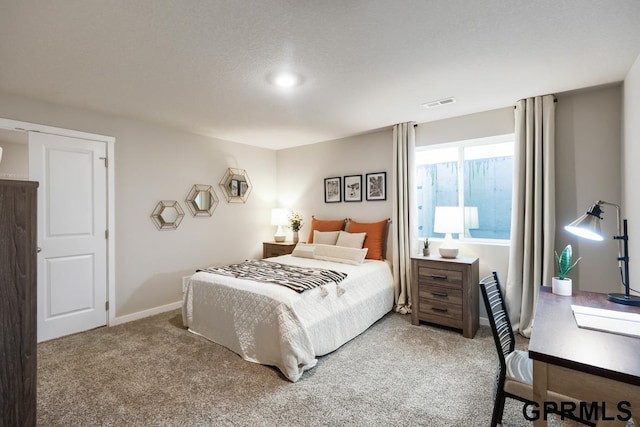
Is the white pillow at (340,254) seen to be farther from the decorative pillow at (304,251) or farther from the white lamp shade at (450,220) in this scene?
the white lamp shade at (450,220)

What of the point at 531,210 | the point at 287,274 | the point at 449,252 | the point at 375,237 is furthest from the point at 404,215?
the point at 287,274

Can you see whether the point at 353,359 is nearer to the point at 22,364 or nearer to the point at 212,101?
the point at 22,364

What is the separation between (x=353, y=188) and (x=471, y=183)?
1547mm

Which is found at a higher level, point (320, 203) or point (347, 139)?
point (347, 139)

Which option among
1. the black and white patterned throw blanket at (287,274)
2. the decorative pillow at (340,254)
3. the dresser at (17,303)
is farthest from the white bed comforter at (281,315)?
the dresser at (17,303)

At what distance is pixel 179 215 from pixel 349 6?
3372 millimetres

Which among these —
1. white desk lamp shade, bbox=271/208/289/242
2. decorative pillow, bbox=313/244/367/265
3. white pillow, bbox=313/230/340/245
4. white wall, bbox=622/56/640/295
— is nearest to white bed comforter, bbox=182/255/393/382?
decorative pillow, bbox=313/244/367/265

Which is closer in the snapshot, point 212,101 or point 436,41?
point 436,41

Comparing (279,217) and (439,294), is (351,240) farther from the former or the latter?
(279,217)

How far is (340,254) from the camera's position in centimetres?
383

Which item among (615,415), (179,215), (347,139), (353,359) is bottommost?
(353,359)

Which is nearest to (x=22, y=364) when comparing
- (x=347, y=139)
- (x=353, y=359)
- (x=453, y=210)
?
(x=353, y=359)

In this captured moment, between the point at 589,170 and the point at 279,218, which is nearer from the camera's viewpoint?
the point at 589,170

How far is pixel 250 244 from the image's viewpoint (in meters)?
5.04
